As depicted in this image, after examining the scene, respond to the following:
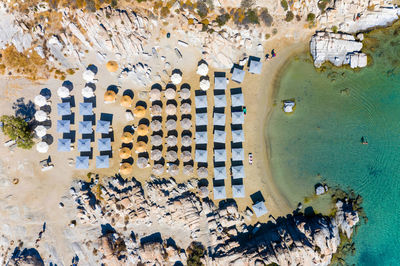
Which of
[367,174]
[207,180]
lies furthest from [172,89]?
[367,174]

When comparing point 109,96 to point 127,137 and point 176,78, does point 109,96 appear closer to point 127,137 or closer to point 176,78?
point 127,137

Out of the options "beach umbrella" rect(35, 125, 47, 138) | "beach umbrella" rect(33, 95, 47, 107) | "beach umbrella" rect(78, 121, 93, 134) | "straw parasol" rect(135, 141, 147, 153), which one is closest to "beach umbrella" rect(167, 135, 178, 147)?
"straw parasol" rect(135, 141, 147, 153)

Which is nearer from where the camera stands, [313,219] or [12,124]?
[12,124]

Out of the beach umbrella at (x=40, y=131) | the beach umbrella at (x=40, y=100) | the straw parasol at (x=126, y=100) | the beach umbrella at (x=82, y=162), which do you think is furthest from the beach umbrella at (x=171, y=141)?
the beach umbrella at (x=40, y=100)

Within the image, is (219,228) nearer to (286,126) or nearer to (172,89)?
(286,126)

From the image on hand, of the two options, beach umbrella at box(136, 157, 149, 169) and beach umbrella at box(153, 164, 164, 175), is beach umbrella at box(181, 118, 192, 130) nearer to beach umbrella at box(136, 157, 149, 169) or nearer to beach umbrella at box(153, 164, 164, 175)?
beach umbrella at box(153, 164, 164, 175)

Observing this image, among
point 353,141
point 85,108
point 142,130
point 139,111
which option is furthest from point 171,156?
point 353,141
